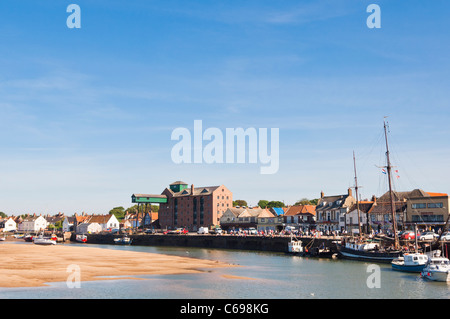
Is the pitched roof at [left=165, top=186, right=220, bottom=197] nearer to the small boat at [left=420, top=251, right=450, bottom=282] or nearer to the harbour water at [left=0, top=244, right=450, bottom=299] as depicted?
the harbour water at [left=0, top=244, right=450, bottom=299]

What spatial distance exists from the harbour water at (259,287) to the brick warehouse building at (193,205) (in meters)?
107

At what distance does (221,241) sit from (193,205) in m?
55.1

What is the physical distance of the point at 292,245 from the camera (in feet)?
300

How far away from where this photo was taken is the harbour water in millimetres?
40250

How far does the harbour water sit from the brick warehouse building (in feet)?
351

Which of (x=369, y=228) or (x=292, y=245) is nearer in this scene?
(x=292, y=245)

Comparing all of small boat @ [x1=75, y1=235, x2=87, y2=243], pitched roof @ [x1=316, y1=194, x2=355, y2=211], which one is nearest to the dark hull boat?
pitched roof @ [x1=316, y1=194, x2=355, y2=211]

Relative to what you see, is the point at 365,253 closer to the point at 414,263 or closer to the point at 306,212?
the point at 414,263

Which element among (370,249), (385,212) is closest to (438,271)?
(370,249)

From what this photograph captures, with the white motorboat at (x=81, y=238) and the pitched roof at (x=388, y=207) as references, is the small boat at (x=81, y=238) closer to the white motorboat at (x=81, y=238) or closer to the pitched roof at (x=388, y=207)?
the white motorboat at (x=81, y=238)

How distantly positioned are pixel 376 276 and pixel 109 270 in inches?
1358
